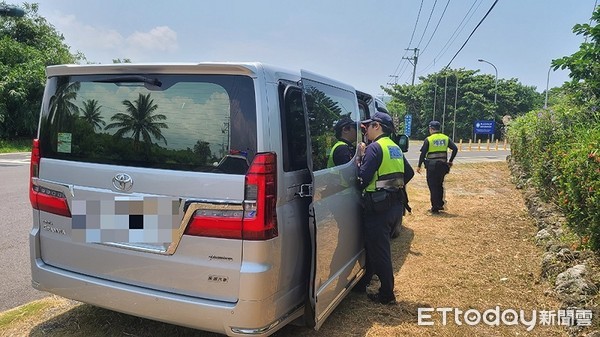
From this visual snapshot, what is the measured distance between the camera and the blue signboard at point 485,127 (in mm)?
46844

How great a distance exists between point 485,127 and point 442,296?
46900 mm

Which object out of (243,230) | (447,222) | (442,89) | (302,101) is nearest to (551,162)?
(447,222)

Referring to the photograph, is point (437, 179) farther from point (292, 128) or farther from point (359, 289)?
point (292, 128)

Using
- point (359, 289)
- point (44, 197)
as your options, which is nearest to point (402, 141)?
point (359, 289)

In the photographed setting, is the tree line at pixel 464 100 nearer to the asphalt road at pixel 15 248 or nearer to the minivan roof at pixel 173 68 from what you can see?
the asphalt road at pixel 15 248

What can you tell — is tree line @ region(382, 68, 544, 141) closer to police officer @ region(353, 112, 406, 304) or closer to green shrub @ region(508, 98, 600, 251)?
green shrub @ region(508, 98, 600, 251)

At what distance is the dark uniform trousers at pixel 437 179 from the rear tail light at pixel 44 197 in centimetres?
667

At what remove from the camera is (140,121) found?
2652mm

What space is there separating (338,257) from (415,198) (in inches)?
275

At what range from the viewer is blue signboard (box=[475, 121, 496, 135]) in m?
46.8

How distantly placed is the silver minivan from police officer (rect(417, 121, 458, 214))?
5.50 meters

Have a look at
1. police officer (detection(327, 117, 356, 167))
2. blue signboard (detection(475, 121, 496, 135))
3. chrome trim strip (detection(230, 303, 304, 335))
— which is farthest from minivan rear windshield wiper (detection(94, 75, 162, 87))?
blue signboard (detection(475, 121, 496, 135))

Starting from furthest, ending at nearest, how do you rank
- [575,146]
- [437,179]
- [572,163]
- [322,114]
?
[437,179]
[575,146]
[572,163]
[322,114]

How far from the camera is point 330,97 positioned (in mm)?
3453
